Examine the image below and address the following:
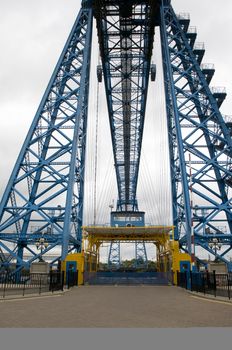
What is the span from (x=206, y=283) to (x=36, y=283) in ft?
36.0

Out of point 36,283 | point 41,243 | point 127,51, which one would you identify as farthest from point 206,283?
point 127,51

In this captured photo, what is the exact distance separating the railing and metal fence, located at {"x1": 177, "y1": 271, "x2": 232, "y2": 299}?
7.75m

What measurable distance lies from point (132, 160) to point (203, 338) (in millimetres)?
64640

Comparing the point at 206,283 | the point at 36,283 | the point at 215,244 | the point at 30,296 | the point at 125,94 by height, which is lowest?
the point at 30,296

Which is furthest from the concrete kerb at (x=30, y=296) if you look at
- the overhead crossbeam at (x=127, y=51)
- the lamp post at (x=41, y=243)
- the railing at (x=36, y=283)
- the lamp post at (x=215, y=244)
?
the overhead crossbeam at (x=127, y=51)

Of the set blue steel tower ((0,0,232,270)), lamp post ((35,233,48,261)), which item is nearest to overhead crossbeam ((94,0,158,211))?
blue steel tower ((0,0,232,270))

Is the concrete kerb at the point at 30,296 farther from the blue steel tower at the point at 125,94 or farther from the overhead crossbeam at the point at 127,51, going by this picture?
the overhead crossbeam at the point at 127,51

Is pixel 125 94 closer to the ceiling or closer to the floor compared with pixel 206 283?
closer to the ceiling

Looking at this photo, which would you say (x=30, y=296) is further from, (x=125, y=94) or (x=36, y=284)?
(x=125, y=94)

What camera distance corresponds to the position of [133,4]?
32875 mm

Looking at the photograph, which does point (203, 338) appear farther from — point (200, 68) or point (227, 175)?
point (200, 68)

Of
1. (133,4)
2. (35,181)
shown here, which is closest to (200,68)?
(133,4)

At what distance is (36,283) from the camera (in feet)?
69.8

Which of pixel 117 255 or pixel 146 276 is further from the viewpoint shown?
pixel 117 255
